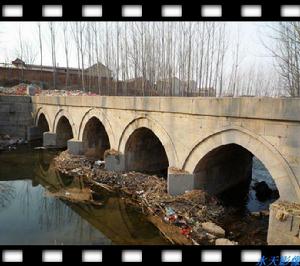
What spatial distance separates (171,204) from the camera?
27.0 feet

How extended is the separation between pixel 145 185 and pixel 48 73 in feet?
88.9

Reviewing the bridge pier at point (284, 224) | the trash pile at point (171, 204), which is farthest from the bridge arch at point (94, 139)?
the bridge pier at point (284, 224)

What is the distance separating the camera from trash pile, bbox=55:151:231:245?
698 cm

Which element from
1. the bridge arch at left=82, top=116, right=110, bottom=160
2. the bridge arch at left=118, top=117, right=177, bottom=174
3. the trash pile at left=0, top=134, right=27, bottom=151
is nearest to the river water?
the bridge arch at left=118, top=117, right=177, bottom=174

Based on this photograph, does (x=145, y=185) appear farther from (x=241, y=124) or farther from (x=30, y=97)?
(x=30, y=97)

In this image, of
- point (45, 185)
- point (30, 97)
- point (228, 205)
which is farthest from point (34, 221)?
point (30, 97)

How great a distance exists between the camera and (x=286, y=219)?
559 centimetres

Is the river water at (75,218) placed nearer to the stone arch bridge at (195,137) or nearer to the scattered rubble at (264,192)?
the scattered rubble at (264,192)

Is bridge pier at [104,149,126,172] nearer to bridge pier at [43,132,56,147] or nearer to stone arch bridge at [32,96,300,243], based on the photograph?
stone arch bridge at [32,96,300,243]

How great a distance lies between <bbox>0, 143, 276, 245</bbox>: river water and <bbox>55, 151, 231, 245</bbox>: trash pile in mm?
433

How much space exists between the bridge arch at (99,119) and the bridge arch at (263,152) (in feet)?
17.3

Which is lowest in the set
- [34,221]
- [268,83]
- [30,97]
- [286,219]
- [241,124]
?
[34,221]

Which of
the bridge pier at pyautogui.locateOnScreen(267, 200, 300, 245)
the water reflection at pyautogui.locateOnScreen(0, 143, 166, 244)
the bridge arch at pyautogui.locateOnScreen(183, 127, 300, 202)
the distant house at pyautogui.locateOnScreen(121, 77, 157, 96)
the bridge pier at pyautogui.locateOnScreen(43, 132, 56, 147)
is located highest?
the distant house at pyautogui.locateOnScreen(121, 77, 157, 96)

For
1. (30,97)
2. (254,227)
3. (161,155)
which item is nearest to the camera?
(254,227)
